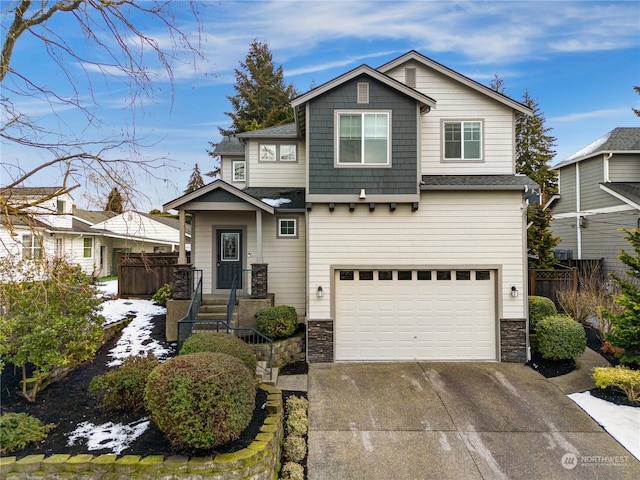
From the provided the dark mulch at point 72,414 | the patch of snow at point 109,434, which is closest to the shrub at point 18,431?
the dark mulch at point 72,414

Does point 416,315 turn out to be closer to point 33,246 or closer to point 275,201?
point 275,201

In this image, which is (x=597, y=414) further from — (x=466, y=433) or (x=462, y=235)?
(x=462, y=235)

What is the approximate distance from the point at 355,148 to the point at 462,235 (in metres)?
3.66

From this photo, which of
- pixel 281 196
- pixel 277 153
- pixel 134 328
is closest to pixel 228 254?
pixel 281 196

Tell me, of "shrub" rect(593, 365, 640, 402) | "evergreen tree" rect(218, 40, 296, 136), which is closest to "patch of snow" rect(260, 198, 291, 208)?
"shrub" rect(593, 365, 640, 402)

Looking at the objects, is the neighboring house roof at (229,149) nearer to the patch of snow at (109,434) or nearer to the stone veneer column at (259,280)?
the stone veneer column at (259,280)

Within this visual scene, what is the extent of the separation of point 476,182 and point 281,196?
19.1 ft

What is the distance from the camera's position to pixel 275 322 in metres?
9.31

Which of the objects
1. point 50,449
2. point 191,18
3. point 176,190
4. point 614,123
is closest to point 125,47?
point 191,18

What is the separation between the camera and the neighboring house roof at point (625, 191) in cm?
1490

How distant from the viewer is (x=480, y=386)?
7875mm

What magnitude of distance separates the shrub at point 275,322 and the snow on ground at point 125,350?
2.41 metres

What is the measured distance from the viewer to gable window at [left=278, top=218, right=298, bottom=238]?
1134 centimetres

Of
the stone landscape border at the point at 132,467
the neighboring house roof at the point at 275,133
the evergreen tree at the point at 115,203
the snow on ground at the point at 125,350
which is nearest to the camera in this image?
the evergreen tree at the point at 115,203
